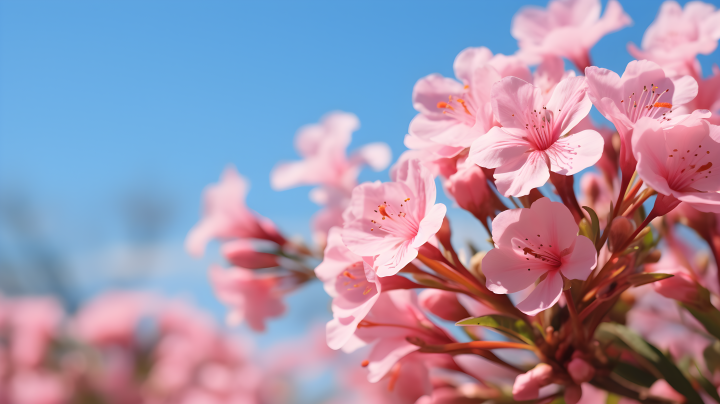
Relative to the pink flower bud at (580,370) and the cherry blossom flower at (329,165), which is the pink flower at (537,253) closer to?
the pink flower bud at (580,370)

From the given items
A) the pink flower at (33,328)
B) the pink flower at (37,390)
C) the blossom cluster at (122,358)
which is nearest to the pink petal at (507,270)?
the blossom cluster at (122,358)

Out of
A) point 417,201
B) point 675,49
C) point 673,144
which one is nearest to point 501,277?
point 417,201

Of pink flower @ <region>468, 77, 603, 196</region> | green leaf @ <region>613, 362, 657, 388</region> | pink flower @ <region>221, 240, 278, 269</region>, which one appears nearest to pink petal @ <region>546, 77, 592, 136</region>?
pink flower @ <region>468, 77, 603, 196</region>

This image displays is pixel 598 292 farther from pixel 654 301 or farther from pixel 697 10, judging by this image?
pixel 654 301

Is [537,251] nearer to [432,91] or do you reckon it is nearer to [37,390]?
[432,91]

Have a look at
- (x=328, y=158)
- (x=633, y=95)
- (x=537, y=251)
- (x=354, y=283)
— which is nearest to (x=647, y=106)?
(x=633, y=95)

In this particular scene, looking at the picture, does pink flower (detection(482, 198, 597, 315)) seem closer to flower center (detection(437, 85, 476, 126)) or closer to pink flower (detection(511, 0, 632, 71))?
flower center (detection(437, 85, 476, 126))
